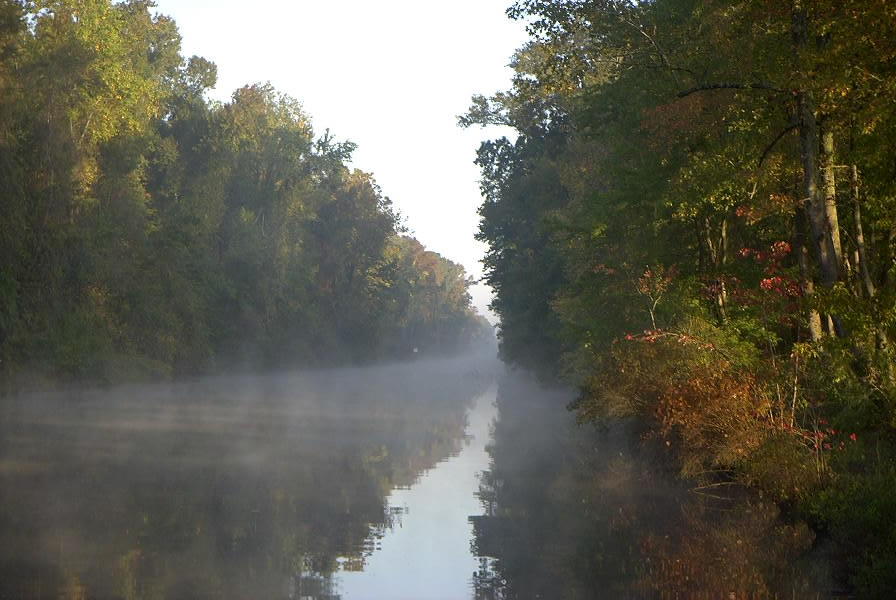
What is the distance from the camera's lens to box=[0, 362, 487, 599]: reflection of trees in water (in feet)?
42.0

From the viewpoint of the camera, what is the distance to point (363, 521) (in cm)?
1773

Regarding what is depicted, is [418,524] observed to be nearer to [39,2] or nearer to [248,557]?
[248,557]

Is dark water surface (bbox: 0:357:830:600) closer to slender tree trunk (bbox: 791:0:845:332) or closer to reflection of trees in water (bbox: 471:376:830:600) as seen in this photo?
reflection of trees in water (bbox: 471:376:830:600)

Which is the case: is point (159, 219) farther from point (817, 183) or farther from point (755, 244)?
point (817, 183)

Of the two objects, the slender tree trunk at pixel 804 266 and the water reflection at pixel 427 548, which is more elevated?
the slender tree trunk at pixel 804 266

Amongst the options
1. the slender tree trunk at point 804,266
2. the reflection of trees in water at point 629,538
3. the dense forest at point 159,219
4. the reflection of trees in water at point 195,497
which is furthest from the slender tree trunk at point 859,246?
the dense forest at point 159,219

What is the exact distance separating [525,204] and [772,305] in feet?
139

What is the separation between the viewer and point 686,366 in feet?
69.7

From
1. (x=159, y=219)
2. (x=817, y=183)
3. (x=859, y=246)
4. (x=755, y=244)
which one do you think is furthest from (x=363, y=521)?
(x=159, y=219)

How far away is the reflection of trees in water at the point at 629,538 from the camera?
12.5 m

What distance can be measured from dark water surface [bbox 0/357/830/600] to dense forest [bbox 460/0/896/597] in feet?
3.75

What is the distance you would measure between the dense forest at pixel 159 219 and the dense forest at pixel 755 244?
25644 millimetres

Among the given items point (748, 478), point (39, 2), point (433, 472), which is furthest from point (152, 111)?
point (748, 478)

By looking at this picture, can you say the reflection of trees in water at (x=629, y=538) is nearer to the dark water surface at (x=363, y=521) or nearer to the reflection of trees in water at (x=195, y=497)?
the dark water surface at (x=363, y=521)
